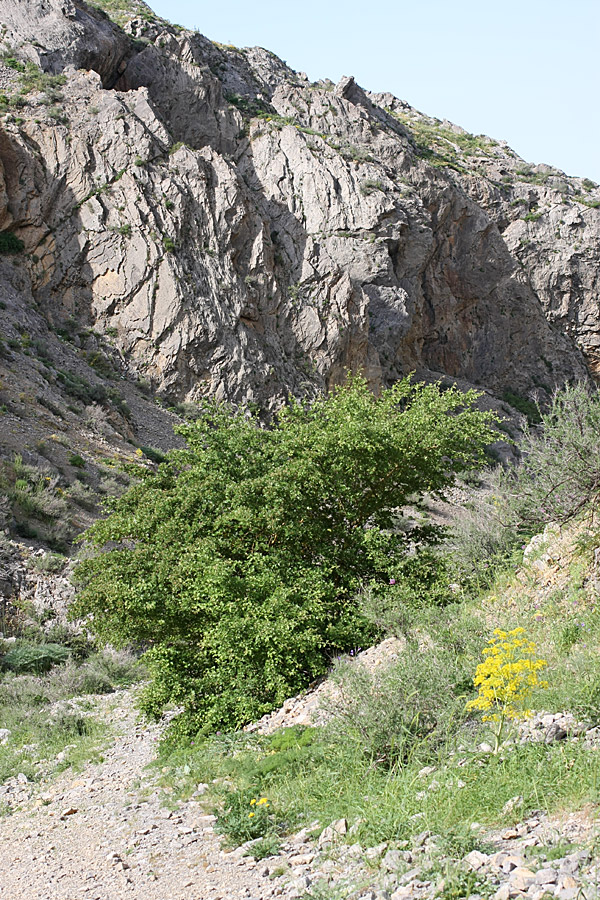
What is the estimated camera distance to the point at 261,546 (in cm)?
908

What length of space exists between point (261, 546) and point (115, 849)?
429 centimetres

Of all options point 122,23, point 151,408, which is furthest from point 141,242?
point 122,23

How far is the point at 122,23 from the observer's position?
142 feet

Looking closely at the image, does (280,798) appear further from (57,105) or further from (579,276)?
(579,276)

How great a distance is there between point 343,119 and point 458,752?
51614mm

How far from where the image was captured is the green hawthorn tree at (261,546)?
784 cm

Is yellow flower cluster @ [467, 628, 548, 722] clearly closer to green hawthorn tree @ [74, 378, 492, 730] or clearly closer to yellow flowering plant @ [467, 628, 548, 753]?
yellow flowering plant @ [467, 628, 548, 753]

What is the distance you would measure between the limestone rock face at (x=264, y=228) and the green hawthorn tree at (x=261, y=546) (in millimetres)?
21860

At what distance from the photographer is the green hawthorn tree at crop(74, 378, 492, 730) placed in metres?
7.84

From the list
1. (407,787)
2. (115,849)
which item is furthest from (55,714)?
(407,787)

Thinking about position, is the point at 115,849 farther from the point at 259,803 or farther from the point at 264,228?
the point at 264,228

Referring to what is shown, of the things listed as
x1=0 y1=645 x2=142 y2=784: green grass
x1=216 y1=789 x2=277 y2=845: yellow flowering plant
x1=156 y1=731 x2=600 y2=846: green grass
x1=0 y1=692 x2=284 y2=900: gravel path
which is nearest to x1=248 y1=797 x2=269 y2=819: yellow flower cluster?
x1=216 y1=789 x2=277 y2=845: yellow flowering plant

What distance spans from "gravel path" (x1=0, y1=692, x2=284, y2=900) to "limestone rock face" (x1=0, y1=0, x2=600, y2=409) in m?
25.8

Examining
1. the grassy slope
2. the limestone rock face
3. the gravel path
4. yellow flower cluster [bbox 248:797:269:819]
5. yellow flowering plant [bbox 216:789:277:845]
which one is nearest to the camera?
the grassy slope
